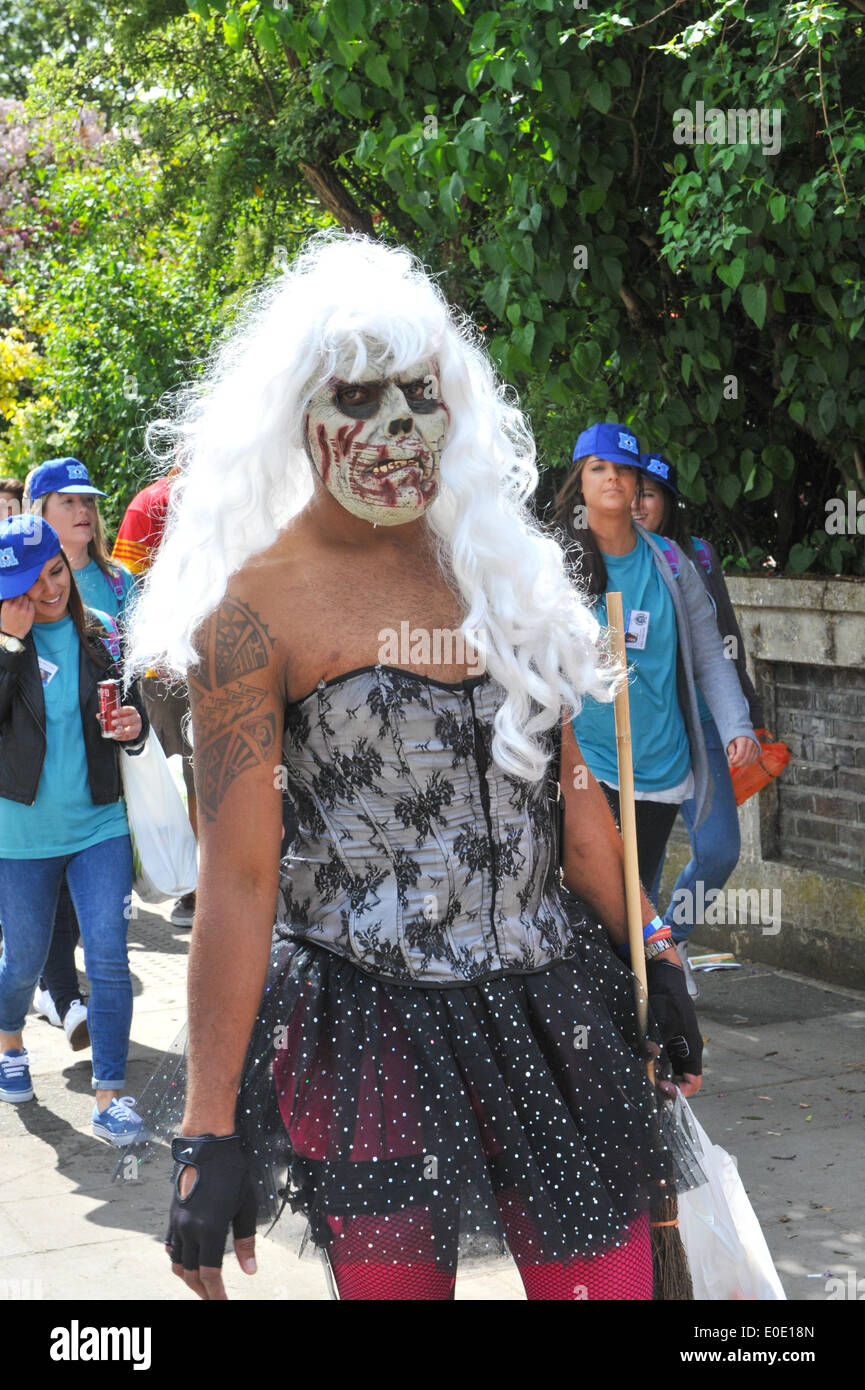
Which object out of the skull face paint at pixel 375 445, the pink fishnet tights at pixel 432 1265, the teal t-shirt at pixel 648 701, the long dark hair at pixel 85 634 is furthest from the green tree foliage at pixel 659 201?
the pink fishnet tights at pixel 432 1265

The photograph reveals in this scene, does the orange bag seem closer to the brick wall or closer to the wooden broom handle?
the brick wall

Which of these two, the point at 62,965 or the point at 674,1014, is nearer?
the point at 674,1014

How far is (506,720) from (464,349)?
0.57m

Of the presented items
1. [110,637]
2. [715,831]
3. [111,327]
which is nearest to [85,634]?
[110,637]

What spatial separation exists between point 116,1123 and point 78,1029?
2.62 feet

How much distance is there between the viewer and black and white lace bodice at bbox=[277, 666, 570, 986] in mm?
2217

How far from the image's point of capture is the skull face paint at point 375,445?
2271mm

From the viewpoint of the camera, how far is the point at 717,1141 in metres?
4.77

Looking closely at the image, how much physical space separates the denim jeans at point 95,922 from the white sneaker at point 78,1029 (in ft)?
2.00

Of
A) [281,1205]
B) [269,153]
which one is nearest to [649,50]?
[269,153]

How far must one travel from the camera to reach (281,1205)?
2.21 meters

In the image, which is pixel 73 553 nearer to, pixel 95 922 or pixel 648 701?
pixel 95 922

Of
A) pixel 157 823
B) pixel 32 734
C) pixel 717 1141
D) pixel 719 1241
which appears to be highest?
pixel 32 734

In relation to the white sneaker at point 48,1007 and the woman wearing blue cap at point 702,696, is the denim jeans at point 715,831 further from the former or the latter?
the white sneaker at point 48,1007
